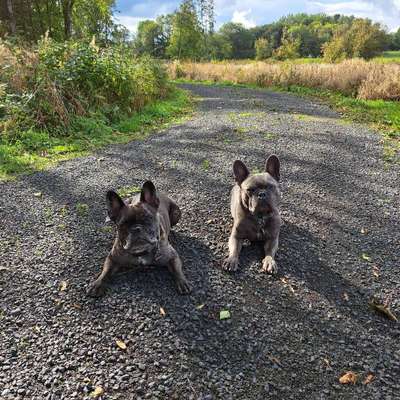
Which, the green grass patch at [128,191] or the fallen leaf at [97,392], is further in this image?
the green grass patch at [128,191]

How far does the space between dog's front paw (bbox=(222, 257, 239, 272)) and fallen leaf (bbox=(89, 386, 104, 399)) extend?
1809 mm

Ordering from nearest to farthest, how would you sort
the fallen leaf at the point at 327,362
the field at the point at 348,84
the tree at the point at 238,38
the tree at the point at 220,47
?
the fallen leaf at the point at 327,362
the field at the point at 348,84
the tree at the point at 220,47
the tree at the point at 238,38

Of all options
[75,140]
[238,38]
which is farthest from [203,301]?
[238,38]

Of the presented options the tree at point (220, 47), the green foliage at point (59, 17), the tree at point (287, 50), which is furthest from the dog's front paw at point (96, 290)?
the tree at point (220, 47)

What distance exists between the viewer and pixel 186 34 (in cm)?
4322

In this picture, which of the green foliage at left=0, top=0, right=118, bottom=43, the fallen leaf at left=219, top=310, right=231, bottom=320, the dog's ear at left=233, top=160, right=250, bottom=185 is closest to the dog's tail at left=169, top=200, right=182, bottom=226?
the dog's ear at left=233, top=160, right=250, bottom=185

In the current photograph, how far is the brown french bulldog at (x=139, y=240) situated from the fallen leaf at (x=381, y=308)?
181cm

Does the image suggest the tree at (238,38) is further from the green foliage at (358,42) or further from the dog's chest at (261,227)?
the dog's chest at (261,227)

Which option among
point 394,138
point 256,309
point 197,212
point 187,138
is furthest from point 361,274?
point 394,138

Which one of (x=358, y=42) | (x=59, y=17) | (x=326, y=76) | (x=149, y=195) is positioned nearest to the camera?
(x=149, y=195)

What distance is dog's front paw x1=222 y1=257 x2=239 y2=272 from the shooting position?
4.02m

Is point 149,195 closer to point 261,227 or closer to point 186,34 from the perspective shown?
point 261,227

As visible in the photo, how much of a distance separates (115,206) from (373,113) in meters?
12.0

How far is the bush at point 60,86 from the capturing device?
914cm
